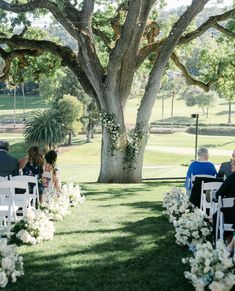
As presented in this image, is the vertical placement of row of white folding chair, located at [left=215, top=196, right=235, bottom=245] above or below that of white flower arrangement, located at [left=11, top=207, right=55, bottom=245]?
above

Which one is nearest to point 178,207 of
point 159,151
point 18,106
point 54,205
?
point 54,205

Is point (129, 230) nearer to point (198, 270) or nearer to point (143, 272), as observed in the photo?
point (143, 272)

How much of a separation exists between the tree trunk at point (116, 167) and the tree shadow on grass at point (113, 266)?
1022 centimetres

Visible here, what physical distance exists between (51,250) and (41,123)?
62.3 m

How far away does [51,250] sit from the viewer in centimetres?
755

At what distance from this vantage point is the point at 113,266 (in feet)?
22.0

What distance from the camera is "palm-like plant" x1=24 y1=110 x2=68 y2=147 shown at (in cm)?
6862

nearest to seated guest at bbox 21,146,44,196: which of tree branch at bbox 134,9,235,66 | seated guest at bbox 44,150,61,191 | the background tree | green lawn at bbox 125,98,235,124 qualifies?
seated guest at bbox 44,150,61,191

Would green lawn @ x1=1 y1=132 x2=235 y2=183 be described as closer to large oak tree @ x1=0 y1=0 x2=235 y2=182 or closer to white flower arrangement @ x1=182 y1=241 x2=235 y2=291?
large oak tree @ x1=0 y1=0 x2=235 y2=182

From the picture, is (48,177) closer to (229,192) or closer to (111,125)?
(229,192)

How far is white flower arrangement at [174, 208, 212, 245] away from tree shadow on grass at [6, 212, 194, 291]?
196 mm

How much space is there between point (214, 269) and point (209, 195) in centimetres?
370

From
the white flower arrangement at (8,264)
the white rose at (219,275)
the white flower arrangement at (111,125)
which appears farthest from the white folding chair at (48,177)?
the white flower arrangement at (111,125)

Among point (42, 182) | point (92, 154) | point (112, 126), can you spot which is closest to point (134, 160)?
point (112, 126)
